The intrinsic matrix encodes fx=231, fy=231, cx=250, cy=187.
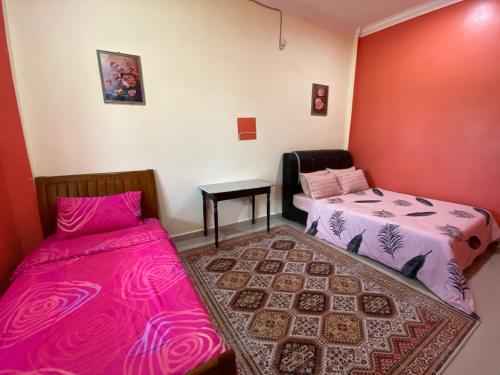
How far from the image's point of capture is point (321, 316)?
1.60 metres

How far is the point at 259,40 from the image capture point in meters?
2.77

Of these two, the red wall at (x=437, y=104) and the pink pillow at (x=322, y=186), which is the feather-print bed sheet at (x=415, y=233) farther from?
the red wall at (x=437, y=104)

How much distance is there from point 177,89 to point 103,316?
2.09 meters

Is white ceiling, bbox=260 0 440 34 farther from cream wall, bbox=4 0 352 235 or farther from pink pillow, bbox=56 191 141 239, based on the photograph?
pink pillow, bbox=56 191 141 239

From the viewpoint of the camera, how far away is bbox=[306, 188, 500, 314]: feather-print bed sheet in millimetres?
1762

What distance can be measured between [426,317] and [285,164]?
2122 millimetres

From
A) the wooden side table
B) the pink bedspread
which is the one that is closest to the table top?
the wooden side table

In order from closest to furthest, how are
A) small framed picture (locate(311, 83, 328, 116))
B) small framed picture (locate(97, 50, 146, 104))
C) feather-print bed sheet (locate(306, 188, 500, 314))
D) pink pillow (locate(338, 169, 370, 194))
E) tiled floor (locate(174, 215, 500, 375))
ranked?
tiled floor (locate(174, 215, 500, 375)) < feather-print bed sheet (locate(306, 188, 500, 314)) < small framed picture (locate(97, 50, 146, 104)) < pink pillow (locate(338, 169, 370, 194)) < small framed picture (locate(311, 83, 328, 116))

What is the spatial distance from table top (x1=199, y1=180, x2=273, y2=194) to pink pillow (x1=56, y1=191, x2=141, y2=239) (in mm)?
779

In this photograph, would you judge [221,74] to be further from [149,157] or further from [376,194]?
[376,194]

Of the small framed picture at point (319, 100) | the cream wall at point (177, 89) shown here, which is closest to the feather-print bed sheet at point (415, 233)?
the cream wall at point (177, 89)

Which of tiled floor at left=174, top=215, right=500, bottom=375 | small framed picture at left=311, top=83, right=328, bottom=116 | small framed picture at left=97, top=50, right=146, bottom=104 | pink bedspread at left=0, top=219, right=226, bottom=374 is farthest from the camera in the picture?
small framed picture at left=311, top=83, right=328, bottom=116

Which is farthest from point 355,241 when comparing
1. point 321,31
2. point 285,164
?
point 321,31

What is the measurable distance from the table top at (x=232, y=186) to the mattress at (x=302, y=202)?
56 centimetres
